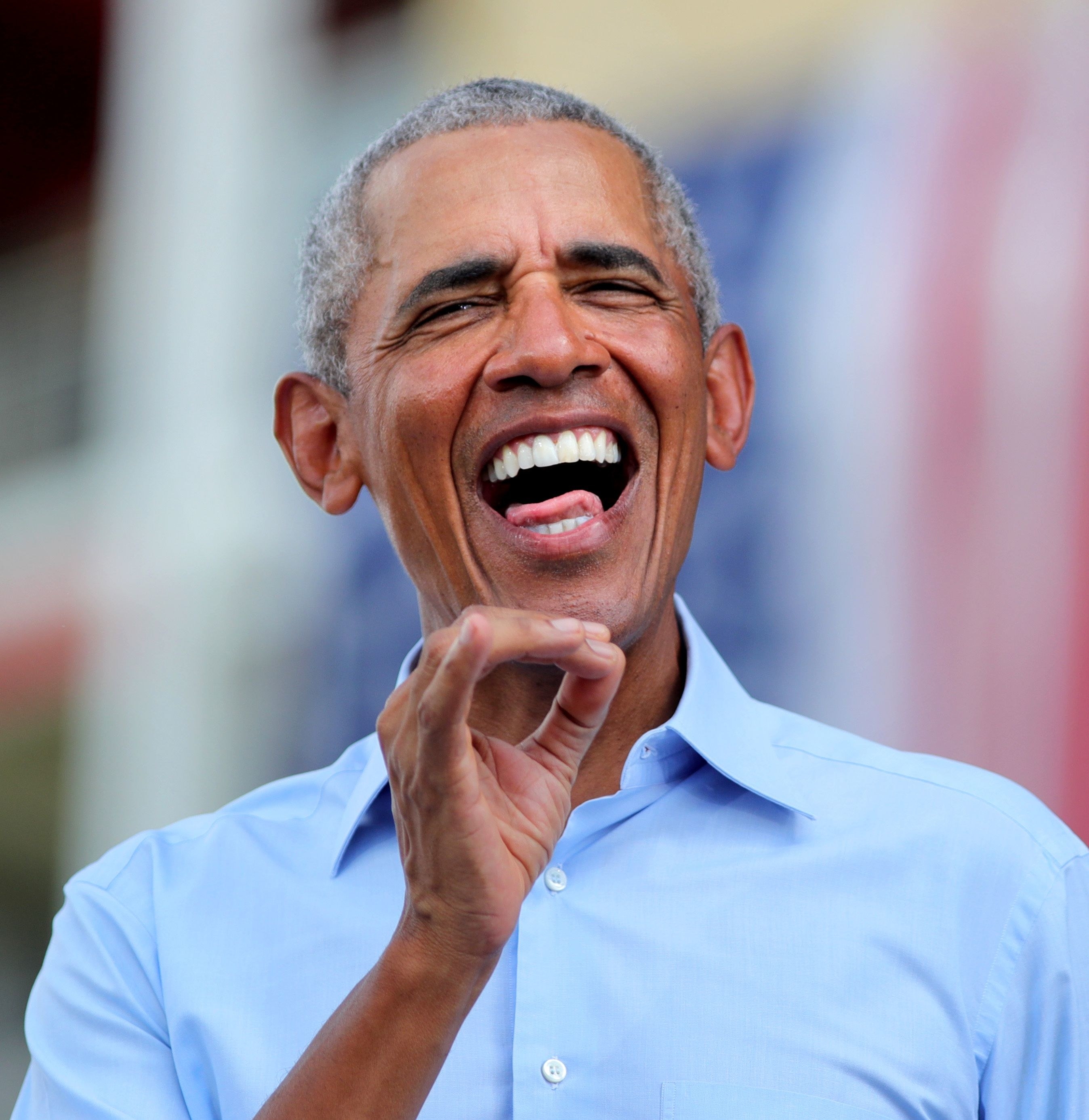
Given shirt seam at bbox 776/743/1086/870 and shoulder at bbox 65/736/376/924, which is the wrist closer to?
shoulder at bbox 65/736/376/924

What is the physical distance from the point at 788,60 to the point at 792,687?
1198 millimetres

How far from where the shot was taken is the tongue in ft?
4.71

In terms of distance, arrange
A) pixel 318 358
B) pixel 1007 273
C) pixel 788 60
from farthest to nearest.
Answer: pixel 788 60 < pixel 1007 273 < pixel 318 358

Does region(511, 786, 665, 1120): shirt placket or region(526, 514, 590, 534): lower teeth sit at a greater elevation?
region(526, 514, 590, 534): lower teeth

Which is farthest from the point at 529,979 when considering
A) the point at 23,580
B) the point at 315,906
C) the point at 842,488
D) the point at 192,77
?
the point at 192,77

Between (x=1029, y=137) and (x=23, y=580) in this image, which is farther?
(x=23, y=580)

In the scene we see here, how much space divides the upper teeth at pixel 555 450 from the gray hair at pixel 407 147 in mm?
326

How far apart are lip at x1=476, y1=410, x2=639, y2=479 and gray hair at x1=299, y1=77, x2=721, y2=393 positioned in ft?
1.01

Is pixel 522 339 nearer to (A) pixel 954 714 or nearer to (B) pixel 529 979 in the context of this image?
(B) pixel 529 979

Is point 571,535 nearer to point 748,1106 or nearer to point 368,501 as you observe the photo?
point 748,1106

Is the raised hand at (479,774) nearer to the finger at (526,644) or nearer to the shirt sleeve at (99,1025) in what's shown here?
the finger at (526,644)

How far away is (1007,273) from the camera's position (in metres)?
2.04

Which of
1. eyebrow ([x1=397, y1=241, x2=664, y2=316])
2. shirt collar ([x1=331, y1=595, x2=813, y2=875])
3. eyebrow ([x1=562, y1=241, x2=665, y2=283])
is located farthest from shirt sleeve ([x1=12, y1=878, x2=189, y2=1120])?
eyebrow ([x1=562, y1=241, x2=665, y2=283])

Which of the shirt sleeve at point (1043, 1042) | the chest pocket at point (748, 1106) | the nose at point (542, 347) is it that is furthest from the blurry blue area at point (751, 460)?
the chest pocket at point (748, 1106)
